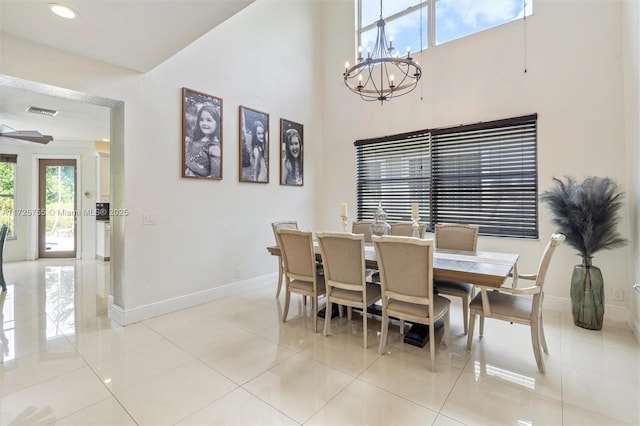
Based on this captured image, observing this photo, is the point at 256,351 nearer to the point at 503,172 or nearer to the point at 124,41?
the point at 124,41

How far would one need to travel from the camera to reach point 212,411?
5.92ft

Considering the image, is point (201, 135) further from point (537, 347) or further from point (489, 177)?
point (537, 347)

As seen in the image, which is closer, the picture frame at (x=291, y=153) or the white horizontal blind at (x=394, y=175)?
the white horizontal blind at (x=394, y=175)

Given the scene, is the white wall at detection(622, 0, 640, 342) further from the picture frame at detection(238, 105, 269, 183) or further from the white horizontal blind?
the picture frame at detection(238, 105, 269, 183)

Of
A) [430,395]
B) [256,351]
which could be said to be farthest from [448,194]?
[256,351]

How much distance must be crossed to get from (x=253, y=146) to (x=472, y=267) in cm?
332

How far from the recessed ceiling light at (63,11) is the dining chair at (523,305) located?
3673 mm

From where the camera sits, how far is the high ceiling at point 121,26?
6.81 ft

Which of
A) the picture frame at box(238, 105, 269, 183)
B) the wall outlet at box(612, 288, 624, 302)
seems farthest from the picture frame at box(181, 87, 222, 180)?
the wall outlet at box(612, 288, 624, 302)

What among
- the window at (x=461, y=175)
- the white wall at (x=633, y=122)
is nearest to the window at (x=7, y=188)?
the window at (x=461, y=175)

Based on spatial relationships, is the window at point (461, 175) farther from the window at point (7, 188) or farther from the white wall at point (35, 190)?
the window at point (7, 188)

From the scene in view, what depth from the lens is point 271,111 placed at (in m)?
4.69

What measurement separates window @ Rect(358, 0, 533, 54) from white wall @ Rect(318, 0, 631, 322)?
0.18m

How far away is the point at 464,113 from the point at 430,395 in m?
3.57
